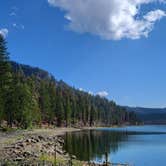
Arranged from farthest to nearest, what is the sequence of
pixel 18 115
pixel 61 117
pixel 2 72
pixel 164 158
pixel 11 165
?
pixel 61 117, pixel 18 115, pixel 2 72, pixel 164 158, pixel 11 165

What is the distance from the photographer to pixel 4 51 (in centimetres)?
8200

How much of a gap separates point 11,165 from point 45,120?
122 meters

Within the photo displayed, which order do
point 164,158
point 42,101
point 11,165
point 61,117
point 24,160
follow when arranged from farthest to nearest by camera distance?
point 61,117, point 42,101, point 164,158, point 24,160, point 11,165

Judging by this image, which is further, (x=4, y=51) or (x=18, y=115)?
(x=18, y=115)

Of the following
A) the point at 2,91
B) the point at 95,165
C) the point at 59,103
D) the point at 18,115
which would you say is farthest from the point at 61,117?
the point at 95,165

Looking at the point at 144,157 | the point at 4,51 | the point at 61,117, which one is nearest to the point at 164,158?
the point at 144,157

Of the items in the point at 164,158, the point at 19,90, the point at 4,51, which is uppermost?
the point at 4,51

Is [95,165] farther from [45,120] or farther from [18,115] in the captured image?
[45,120]

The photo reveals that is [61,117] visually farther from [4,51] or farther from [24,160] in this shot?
[24,160]

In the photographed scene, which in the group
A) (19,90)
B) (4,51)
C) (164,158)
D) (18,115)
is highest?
(4,51)

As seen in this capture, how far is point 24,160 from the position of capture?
34.0 metres

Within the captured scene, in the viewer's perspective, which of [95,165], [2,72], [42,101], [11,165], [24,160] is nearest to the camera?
[11,165]

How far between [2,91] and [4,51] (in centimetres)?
851

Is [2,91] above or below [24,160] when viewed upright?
above
